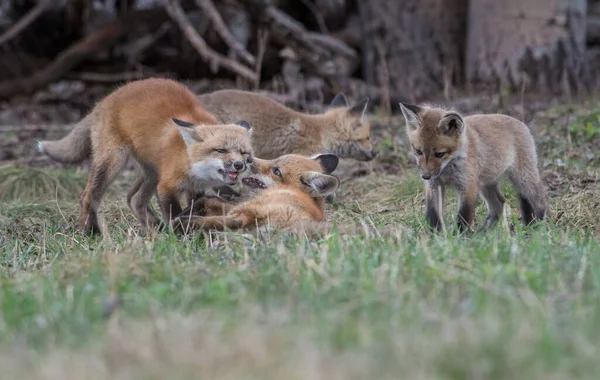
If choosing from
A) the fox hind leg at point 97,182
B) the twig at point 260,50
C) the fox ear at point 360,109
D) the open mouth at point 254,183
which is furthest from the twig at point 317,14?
the open mouth at point 254,183

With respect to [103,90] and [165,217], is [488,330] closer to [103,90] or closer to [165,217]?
[165,217]

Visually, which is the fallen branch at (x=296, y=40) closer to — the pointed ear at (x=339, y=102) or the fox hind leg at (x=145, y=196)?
the pointed ear at (x=339, y=102)

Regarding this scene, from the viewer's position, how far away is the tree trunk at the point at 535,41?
482 inches

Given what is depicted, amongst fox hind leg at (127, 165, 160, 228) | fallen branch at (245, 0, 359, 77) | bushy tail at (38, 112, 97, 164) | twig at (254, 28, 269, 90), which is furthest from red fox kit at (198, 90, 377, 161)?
fallen branch at (245, 0, 359, 77)

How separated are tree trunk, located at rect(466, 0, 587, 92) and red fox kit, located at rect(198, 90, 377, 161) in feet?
10.6

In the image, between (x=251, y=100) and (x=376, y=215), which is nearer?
(x=376, y=215)

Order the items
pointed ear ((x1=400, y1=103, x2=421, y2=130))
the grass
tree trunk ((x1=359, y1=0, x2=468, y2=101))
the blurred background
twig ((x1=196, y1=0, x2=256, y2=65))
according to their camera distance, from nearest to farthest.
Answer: the grass < pointed ear ((x1=400, y1=103, x2=421, y2=130)) < twig ((x1=196, y1=0, x2=256, y2=65)) < the blurred background < tree trunk ((x1=359, y1=0, x2=468, y2=101))

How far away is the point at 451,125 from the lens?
6.65 meters

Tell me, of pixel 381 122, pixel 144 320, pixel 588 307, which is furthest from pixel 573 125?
pixel 144 320

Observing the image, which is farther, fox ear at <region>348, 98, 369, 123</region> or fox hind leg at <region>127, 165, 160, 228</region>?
fox ear at <region>348, 98, 369, 123</region>

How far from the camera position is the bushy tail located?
7.95m

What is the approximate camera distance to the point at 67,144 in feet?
26.3

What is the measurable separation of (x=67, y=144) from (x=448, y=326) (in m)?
5.63

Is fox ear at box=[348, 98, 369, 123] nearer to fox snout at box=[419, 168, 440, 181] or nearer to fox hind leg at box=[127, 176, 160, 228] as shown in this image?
fox hind leg at box=[127, 176, 160, 228]
